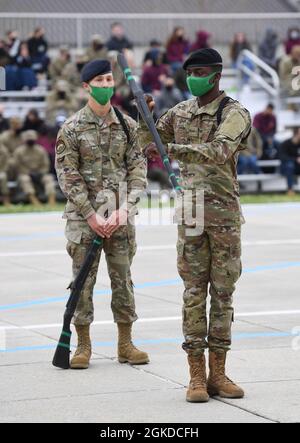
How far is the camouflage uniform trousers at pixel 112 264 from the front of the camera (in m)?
7.96

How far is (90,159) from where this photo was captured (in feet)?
26.2

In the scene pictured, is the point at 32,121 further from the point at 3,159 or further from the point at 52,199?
the point at 52,199

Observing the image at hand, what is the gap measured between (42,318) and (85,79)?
9.28 feet

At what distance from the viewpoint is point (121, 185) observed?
809 cm

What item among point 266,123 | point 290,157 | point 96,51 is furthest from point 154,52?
point 290,157

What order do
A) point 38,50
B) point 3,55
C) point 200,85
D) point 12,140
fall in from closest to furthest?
1. point 200,85
2. point 12,140
3. point 3,55
4. point 38,50

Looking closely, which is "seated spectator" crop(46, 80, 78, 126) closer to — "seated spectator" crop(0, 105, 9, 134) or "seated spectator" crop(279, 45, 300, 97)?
"seated spectator" crop(0, 105, 9, 134)

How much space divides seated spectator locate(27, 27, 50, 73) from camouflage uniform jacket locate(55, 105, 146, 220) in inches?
671

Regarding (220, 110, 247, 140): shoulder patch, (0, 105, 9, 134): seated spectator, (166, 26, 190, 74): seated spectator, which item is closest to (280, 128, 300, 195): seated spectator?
(166, 26, 190, 74): seated spectator

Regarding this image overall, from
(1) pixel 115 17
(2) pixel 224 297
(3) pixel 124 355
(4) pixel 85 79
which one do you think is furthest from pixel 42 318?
(1) pixel 115 17

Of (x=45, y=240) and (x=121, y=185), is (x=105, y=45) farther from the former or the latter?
(x=121, y=185)

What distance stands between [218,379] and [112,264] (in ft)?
4.53

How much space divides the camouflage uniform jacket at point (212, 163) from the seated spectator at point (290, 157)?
16.6m

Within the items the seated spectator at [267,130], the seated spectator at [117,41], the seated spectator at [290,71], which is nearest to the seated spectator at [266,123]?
the seated spectator at [267,130]
